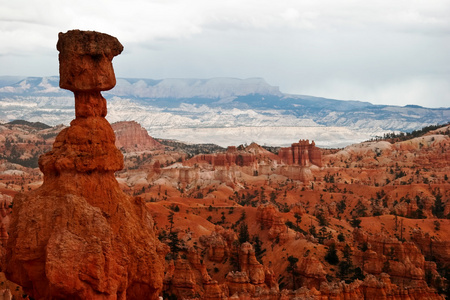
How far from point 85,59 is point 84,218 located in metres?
4.73

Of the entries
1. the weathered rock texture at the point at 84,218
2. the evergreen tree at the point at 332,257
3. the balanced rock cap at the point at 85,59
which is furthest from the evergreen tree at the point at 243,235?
the balanced rock cap at the point at 85,59

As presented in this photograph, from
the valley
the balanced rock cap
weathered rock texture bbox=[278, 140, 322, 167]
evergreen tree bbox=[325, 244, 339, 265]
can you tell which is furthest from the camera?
weathered rock texture bbox=[278, 140, 322, 167]

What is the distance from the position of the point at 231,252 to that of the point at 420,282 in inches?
576

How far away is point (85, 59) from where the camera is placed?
744 inches

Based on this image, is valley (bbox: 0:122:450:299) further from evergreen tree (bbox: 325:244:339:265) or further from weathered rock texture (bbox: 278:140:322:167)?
weathered rock texture (bbox: 278:140:322:167)

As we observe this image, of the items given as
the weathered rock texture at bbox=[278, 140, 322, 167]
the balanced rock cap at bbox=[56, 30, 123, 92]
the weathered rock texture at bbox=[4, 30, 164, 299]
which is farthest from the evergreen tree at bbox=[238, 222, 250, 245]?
the weathered rock texture at bbox=[278, 140, 322, 167]

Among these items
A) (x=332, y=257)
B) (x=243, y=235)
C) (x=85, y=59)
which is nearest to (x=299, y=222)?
(x=243, y=235)

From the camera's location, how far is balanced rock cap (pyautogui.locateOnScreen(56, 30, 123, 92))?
18.7 metres

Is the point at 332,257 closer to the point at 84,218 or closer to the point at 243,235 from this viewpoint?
the point at 243,235

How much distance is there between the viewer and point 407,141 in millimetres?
168875

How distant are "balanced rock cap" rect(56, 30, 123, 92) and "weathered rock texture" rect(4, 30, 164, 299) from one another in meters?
0.03

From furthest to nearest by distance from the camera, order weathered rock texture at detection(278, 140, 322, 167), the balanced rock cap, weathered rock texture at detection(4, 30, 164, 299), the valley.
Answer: weathered rock texture at detection(278, 140, 322, 167)
the valley
the balanced rock cap
weathered rock texture at detection(4, 30, 164, 299)

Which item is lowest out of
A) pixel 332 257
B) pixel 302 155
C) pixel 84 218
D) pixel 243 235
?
pixel 302 155

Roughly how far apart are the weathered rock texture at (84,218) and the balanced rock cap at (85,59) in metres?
0.03
